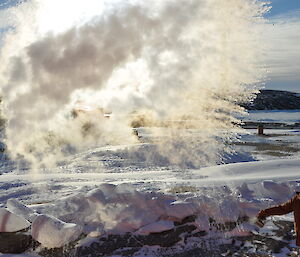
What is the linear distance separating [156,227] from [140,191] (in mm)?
1475

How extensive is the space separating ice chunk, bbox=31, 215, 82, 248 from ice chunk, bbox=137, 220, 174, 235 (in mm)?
987

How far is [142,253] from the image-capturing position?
5.80 meters

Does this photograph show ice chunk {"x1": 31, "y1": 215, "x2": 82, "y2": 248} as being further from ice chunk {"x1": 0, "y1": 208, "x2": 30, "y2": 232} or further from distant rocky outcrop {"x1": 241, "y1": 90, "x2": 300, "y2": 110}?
distant rocky outcrop {"x1": 241, "y1": 90, "x2": 300, "y2": 110}

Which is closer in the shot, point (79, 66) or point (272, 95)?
point (79, 66)

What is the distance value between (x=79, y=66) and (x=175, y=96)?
29.9 feet

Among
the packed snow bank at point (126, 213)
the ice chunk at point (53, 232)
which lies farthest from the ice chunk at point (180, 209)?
the ice chunk at point (53, 232)

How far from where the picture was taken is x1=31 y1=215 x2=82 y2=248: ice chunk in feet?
19.2

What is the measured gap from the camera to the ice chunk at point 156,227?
616 centimetres

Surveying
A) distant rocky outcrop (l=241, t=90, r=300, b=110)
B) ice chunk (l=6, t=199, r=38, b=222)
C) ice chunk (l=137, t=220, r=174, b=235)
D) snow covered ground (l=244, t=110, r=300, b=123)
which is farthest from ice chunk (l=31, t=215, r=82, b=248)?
distant rocky outcrop (l=241, t=90, r=300, b=110)

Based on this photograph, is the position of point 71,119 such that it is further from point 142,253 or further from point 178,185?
point 142,253

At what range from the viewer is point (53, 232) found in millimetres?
5832

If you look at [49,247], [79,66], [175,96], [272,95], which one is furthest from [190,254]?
[272,95]

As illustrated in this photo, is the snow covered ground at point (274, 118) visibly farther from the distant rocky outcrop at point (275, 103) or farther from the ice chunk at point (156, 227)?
the ice chunk at point (156, 227)

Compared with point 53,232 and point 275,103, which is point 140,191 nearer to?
point 53,232
